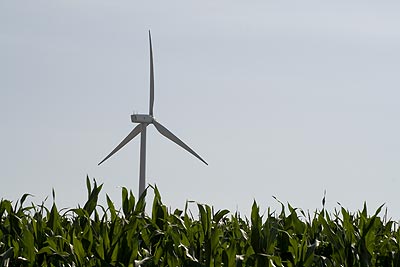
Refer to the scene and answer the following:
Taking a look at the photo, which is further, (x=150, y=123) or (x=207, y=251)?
(x=150, y=123)

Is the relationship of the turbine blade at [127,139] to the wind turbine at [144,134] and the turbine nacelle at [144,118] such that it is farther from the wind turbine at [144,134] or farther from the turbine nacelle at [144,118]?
the turbine nacelle at [144,118]

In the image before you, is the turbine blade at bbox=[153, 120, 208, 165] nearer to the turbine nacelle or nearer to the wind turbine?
the wind turbine

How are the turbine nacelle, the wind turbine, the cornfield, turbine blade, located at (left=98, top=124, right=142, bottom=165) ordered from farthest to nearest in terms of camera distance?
the turbine nacelle, turbine blade, located at (left=98, top=124, right=142, bottom=165), the wind turbine, the cornfield

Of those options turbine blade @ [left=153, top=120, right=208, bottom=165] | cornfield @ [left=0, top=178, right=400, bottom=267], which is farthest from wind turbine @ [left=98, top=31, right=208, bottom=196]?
cornfield @ [left=0, top=178, right=400, bottom=267]

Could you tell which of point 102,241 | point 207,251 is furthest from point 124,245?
point 207,251

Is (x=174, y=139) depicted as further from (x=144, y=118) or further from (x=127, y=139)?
(x=144, y=118)

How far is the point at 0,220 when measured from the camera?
26.2 feet

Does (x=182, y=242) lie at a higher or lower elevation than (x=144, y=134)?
lower

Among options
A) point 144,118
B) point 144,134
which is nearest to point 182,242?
point 144,134

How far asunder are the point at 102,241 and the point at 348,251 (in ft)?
6.31

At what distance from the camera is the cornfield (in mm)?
6176

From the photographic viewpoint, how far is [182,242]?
6535mm

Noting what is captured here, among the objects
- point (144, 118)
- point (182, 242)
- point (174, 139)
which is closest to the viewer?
point (182, 242)

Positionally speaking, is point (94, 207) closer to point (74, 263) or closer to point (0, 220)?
point (0, 220)
